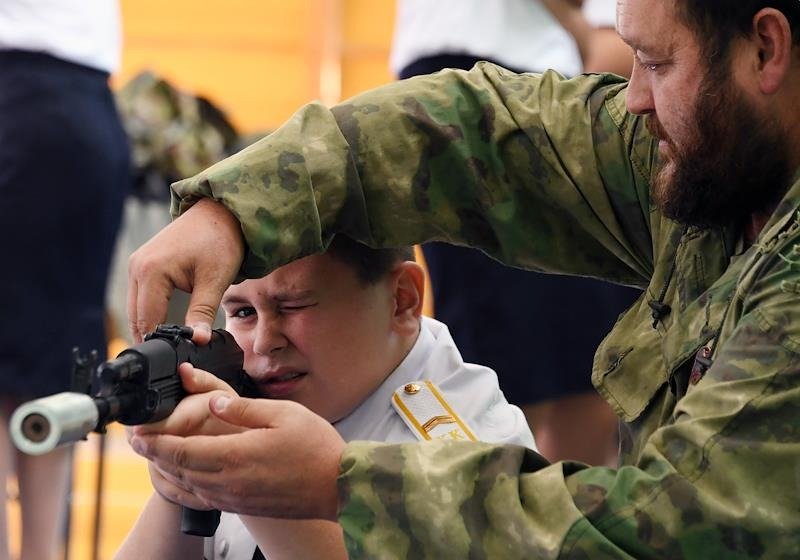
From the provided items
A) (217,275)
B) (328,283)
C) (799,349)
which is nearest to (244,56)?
(328,283)

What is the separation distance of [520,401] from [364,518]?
69.4 inches

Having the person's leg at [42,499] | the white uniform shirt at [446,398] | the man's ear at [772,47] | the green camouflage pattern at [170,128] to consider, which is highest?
the man's ear at [772,47]

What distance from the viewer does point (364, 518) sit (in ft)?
4.96

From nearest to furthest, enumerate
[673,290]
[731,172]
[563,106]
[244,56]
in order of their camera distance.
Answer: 1. [731,172]
2. [673,290]
3. [563,106]
4. [244,56]

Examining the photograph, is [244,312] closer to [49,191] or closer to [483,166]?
[483,166]

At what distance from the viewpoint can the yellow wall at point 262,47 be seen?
596 cm

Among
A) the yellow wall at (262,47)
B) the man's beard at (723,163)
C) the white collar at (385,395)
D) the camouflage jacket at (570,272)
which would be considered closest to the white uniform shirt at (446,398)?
the white collar at (385,395)

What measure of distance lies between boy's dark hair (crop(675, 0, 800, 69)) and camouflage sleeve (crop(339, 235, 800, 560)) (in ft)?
0.82

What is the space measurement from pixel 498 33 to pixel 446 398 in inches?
43.0

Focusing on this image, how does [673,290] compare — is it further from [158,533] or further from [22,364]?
[22,364]

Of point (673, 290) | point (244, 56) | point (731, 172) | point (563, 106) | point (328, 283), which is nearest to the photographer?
point (731, 172)

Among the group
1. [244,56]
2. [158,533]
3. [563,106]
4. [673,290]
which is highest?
[563,106]

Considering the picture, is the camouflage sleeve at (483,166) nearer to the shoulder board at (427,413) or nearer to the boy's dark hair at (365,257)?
the boy's dark hair at (365,257)

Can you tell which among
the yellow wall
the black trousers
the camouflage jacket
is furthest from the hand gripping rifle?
the yellow wall
